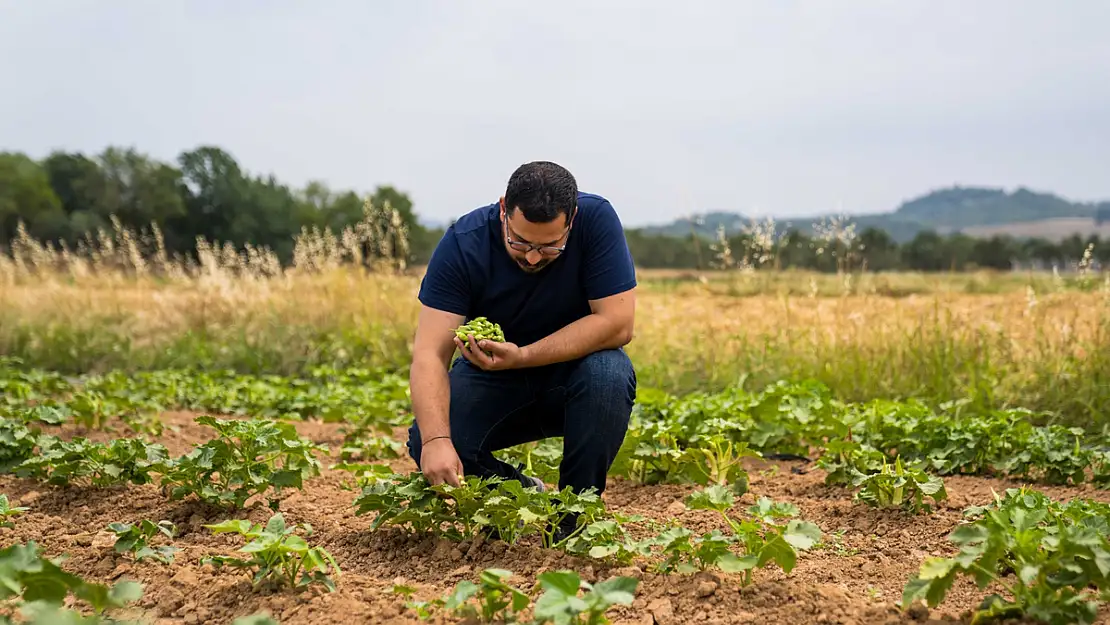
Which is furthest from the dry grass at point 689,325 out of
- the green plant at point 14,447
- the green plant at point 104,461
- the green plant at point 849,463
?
the green plant at point 14,447

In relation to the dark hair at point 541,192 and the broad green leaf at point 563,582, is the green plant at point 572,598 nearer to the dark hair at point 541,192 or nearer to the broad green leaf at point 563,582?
the broad green leaf at point 563,582

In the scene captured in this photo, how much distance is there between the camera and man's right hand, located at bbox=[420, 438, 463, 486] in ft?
9.66

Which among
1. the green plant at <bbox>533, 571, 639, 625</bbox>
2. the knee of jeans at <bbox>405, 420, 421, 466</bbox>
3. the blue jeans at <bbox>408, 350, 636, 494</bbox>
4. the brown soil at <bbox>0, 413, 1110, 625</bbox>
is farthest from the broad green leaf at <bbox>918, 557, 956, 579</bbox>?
the knee of jeans at <bbox>405, 420, 421, 466</bbox>

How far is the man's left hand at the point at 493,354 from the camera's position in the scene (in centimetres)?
309

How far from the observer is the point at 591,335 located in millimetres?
3289

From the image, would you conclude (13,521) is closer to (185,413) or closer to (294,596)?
(294,596)

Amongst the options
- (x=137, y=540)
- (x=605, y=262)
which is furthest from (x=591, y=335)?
(x=137, y=540)

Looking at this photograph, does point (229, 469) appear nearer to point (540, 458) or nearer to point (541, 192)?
point (540, 458)

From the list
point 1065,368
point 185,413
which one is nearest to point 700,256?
point 1065,368

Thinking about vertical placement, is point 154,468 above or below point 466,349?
below

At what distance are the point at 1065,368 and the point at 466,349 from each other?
4.45m

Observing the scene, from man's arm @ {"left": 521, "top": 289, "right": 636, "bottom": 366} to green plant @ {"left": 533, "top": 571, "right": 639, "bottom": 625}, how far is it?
3.94 feet

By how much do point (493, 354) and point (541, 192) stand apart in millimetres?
542

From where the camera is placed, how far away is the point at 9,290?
456 inches
